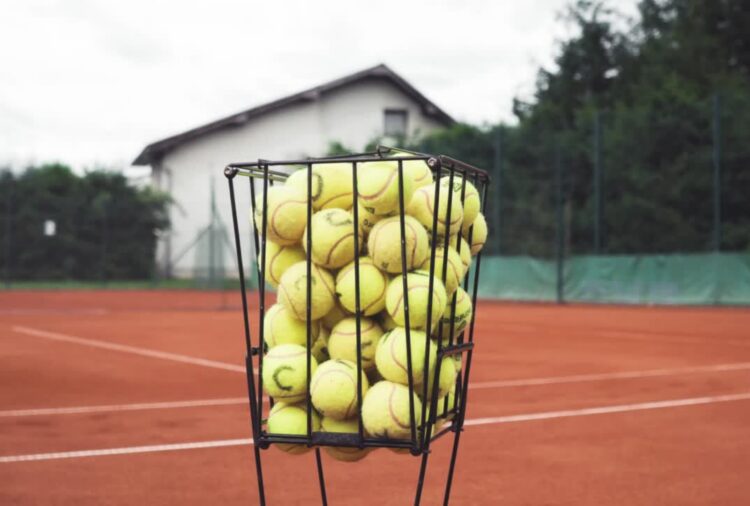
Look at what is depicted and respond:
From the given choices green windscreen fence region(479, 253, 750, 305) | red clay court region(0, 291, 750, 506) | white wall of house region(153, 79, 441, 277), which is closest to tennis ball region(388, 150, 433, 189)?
red clay court region(0, 291, 750, 506)

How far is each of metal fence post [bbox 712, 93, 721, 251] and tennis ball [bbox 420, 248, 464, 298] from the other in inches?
883

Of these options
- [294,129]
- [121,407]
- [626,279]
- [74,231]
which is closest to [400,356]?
[121,407]

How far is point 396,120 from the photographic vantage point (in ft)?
142

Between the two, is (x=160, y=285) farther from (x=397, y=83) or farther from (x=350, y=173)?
(x=350, y=173)

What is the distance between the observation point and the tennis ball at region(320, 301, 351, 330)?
231 centimetres

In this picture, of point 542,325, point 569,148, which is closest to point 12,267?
point 569,148

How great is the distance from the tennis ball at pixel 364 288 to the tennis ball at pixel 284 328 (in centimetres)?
11

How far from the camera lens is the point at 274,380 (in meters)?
2.22

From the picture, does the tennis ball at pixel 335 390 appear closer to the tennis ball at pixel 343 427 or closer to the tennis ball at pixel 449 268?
the tennis ball at pixel 343 427

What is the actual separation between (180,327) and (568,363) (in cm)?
807

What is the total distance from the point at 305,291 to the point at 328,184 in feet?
0.88

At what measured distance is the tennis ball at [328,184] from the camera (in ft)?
7.54

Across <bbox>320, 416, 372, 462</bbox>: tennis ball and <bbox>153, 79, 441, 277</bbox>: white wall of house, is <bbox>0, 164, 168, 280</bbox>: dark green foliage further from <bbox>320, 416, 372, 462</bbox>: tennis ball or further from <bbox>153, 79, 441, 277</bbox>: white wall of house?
<bbox>320, 416, 372, 462</bbox>: tennis ball

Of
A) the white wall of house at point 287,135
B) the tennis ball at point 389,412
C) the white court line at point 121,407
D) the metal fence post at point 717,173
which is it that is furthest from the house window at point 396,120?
the tennis ball at point 389,412
